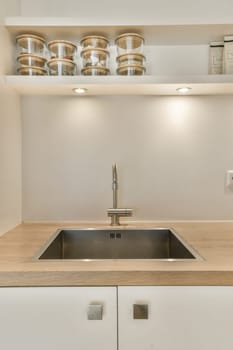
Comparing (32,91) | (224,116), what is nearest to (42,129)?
(32,91)

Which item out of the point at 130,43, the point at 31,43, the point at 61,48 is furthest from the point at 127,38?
the point at 31,43

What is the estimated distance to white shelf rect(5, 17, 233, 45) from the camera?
121cm

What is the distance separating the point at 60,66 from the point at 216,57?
2.44 ft

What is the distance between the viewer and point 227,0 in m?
1.45

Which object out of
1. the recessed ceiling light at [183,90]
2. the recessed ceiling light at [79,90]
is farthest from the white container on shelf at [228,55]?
the recessed ceiling light at [79,90]

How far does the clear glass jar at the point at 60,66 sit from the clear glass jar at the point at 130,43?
233 millimetres

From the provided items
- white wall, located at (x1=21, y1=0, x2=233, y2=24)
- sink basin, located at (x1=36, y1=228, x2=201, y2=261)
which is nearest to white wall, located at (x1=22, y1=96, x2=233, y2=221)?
Answer: sink basin, located at (x1=36, y1=228, x2=201, y2=261)

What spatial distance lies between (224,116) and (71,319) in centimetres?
119

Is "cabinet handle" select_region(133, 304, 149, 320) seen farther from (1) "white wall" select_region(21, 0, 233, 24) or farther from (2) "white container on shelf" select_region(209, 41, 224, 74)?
(1) "white wall" select_region(21, 0, 233, 24)

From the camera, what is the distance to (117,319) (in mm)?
771

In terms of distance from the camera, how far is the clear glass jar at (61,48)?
1.24 m

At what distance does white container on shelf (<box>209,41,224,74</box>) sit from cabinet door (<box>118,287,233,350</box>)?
1010 mm

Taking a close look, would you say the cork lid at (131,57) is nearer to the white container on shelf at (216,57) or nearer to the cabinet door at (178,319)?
the white container on shelf at (216,57)

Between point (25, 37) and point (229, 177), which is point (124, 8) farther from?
point (229, 177)
